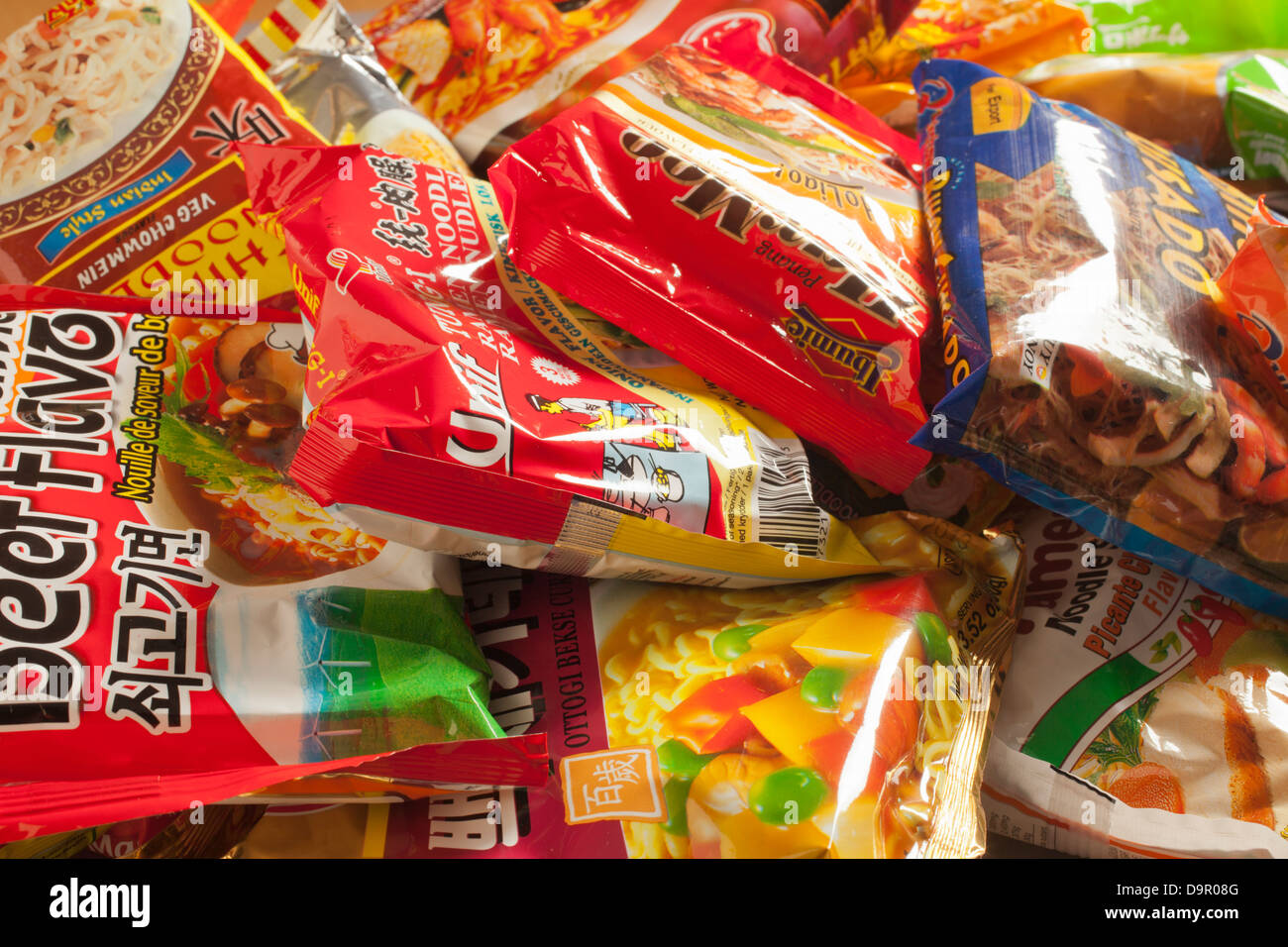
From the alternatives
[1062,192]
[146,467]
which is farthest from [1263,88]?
[146,467]

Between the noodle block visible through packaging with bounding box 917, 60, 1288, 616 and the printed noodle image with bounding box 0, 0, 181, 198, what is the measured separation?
0.87 metres

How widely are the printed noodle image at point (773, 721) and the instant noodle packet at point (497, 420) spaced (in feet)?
0.18

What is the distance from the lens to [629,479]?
31.7 inches

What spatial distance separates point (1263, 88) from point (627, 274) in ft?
3.05

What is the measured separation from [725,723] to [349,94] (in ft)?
3.09

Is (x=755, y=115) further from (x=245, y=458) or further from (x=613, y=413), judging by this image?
(x=245, y=458)

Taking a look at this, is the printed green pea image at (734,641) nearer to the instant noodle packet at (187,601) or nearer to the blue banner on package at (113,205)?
the instant noodle packet at (187,601)

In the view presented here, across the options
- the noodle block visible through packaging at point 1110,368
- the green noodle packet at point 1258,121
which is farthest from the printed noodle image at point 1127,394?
the green noodle packet at point 1258,121

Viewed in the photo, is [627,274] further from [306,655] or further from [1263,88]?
[1263,88]

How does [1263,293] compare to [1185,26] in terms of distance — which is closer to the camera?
[1263,293]

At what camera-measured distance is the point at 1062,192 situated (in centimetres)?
94

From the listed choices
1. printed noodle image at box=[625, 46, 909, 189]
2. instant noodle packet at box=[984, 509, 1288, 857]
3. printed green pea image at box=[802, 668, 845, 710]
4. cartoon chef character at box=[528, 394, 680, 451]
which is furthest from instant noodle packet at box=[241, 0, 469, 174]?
instant noodle packet at box=[984, 509, 1288, 857]

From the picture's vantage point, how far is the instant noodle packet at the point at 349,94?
1.19 metres

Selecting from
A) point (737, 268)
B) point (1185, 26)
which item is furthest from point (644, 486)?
point (1185, 26)
